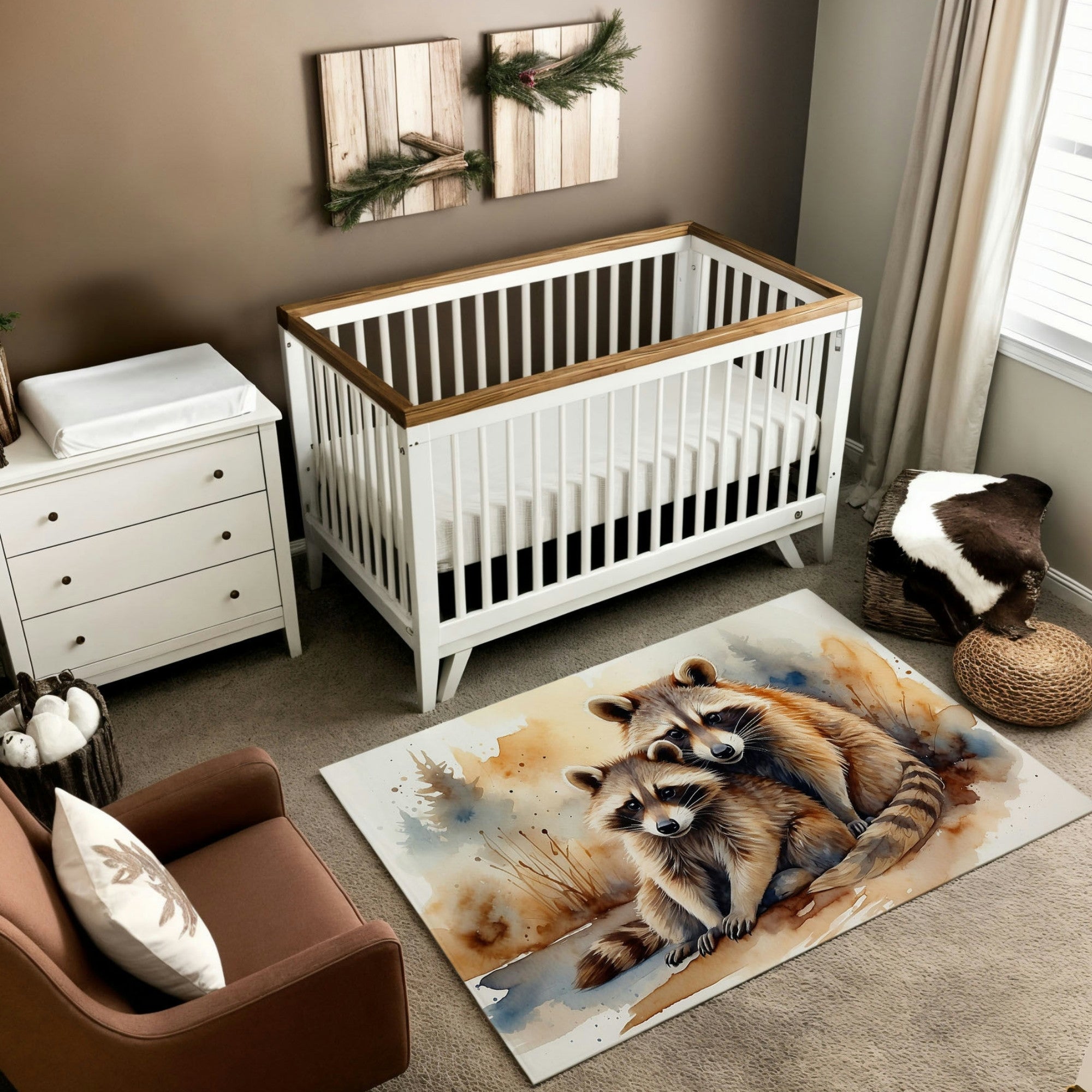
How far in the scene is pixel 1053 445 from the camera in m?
3.10

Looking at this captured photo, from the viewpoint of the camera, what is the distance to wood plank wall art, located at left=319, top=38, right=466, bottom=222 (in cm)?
278

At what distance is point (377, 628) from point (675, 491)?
33.9 inches

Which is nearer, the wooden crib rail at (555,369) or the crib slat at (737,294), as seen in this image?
the wooden crib rail at (555,369)

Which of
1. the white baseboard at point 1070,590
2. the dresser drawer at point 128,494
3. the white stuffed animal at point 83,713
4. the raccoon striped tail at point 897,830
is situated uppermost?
the dresser drawer at point 128,494

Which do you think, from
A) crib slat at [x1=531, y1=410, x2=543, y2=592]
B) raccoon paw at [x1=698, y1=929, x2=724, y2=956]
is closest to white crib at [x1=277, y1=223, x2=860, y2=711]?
crib slat at [x1=531, y1=410, x2=543, y2=592]

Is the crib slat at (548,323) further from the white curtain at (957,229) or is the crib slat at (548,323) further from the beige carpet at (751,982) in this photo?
the white curtain at (957,229)

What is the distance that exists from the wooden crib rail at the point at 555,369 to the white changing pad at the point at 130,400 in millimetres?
222

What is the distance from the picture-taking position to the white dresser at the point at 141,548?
2406 millimetres

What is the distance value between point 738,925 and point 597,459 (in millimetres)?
1184

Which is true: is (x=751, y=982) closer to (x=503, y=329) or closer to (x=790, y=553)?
(x=790, y=553)

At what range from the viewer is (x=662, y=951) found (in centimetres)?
213


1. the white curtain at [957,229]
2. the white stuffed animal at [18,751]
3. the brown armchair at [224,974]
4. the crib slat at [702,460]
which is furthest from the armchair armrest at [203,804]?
the white curtain at [957,229]

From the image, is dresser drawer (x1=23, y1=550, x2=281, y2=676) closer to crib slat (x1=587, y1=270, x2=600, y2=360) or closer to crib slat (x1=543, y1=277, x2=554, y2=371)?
crib slat (x1=543, y1=277, x2=554, y2=371)

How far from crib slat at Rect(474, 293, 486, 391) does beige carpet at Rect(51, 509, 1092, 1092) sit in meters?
0.73
